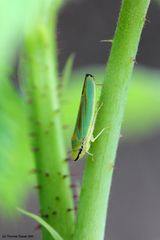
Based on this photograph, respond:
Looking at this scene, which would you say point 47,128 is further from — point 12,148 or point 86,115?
point 12,148

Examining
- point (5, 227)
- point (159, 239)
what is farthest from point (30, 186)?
point (159, 239)

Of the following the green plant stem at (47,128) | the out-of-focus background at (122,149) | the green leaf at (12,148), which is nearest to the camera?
the green plant stem at (47,128)

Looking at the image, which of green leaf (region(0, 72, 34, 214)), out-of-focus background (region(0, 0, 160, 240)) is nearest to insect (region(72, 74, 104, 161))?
green leaf (region(0, 72, 34, 214))

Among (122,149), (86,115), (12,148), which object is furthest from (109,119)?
(122,149)

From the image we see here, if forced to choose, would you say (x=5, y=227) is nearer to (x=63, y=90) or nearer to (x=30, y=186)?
(x=30, y=186)

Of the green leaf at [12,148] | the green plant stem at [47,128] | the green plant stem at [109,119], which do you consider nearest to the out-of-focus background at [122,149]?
the green leaf at [12,148]

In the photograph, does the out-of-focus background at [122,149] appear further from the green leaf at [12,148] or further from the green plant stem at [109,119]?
the green plant stem at [109,119]
